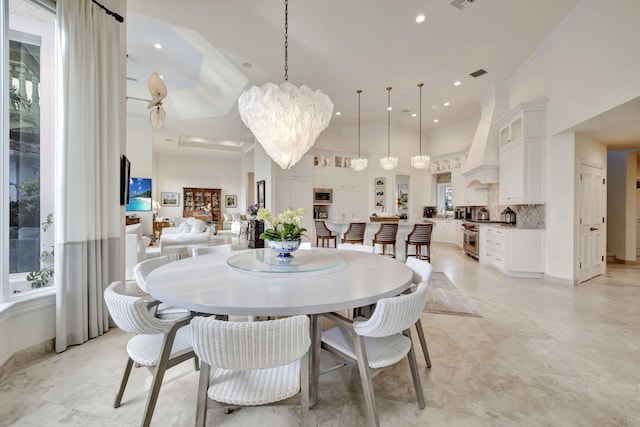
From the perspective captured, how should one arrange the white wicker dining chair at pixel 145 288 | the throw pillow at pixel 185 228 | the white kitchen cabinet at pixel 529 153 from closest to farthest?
the white wicker dining chair at pixel 145 288
the white kitchen cabinet at pixel 529 153
the throw pillow at pixel 185 228

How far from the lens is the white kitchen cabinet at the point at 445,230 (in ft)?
29.0

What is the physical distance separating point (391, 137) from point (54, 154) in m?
8.53

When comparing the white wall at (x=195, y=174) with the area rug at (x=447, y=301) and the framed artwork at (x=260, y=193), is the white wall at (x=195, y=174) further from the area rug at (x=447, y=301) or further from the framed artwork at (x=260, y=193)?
the area rug at (x=447, y=301)

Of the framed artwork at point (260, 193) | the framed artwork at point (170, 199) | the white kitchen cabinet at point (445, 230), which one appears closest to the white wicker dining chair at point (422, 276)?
the framed artwork at point (260, 193)

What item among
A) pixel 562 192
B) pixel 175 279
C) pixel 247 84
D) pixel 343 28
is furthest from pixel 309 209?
pixel 175 279

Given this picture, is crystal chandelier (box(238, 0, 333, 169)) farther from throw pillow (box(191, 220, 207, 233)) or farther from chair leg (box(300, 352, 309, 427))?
throw pillow (box(191, 220, 207, 233))

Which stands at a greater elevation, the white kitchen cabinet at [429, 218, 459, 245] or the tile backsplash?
the tile backsplash

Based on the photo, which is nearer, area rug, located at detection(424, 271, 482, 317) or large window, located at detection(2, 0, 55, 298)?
large window, located at detection(2, 0, 55, 298)

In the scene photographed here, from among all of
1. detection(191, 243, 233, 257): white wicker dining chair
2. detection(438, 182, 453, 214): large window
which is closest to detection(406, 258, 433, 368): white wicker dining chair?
detection(191, 243, 233, 257): white wicker dining chair

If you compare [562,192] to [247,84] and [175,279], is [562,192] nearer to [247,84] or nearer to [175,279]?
[175,279]

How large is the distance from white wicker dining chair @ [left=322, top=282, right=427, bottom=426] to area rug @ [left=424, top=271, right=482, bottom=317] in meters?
1.50

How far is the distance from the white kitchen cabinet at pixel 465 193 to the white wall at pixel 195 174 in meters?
9.50

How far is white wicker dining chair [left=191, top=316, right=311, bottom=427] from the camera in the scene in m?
1.09

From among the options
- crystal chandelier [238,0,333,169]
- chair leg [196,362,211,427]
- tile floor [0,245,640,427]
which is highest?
crystal chandelier [238,0,333,169]
